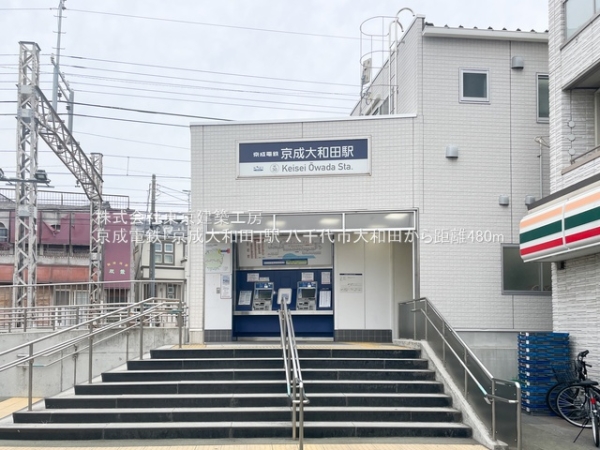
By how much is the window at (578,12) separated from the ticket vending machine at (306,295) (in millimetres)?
7346

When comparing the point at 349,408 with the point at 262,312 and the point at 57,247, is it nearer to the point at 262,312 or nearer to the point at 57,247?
the point at 262,312

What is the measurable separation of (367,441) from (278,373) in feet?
7.76

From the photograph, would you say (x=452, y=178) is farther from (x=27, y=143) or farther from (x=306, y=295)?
(x=27, y=143)

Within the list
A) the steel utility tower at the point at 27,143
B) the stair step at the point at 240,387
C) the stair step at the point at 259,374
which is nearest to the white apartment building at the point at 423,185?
the stair step at the point at 259,374

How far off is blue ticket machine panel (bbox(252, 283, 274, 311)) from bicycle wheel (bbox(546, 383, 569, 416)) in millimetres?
6431

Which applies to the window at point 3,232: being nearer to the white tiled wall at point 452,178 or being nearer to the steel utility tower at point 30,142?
the steel utility tower at point 30,142

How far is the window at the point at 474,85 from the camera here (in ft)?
48.5

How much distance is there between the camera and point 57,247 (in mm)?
38312

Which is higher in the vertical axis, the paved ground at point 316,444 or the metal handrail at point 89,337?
the metal handrail at point 89,337

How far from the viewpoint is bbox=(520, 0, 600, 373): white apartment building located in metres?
11.3

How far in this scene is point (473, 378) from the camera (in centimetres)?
998

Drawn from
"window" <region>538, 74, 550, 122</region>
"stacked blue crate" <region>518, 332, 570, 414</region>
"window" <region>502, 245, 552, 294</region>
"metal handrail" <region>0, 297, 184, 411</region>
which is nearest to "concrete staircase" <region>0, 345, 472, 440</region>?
"metal handrail" <region>0, 297, 184, 411</region>

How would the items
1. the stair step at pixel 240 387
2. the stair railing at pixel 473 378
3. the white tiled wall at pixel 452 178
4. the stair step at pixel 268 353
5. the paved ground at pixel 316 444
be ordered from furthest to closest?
the white tiled wall at pixel 452 178 → the stair step at pixel 268 353 → the stair step at pixel 240 387 → the paved ground at pixel 316 444 → the stair railing at pixel 473 378

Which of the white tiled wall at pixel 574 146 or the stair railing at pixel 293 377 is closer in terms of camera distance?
the stair railing at pixel 293 377
